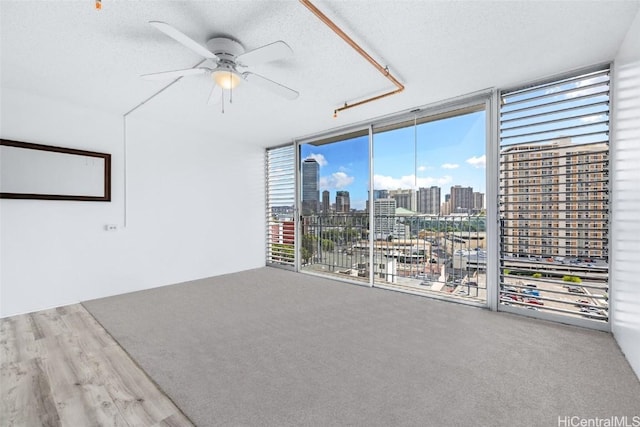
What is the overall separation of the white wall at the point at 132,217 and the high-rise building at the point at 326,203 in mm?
1305

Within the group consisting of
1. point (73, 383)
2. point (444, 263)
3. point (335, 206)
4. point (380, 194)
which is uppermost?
point (380, 194)

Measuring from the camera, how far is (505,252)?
2994mm

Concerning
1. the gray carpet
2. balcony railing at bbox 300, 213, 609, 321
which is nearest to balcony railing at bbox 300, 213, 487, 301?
balcony railing at bbox 300, 213, 609, 321

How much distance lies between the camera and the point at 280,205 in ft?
17.9

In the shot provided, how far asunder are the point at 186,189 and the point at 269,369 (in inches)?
132

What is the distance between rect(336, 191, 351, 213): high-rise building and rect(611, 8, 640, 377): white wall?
3.03 meters

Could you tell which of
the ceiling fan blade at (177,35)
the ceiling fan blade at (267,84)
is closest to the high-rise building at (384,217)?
the ceiling fan blade at (267,84)

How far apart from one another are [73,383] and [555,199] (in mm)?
4044

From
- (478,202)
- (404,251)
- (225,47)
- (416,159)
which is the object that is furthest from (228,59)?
(404,251)

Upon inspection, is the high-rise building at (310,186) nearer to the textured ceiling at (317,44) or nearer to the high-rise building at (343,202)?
the high-rise building at (343,202)

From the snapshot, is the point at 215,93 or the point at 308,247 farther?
the point at 308,247

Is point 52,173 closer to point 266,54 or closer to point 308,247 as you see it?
point 266,54

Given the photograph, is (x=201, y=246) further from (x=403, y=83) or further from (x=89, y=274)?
(x=403, y=83)

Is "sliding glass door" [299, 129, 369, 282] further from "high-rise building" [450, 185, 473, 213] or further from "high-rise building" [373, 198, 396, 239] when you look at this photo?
"high-rise building" [450, 185, 473, 213]
